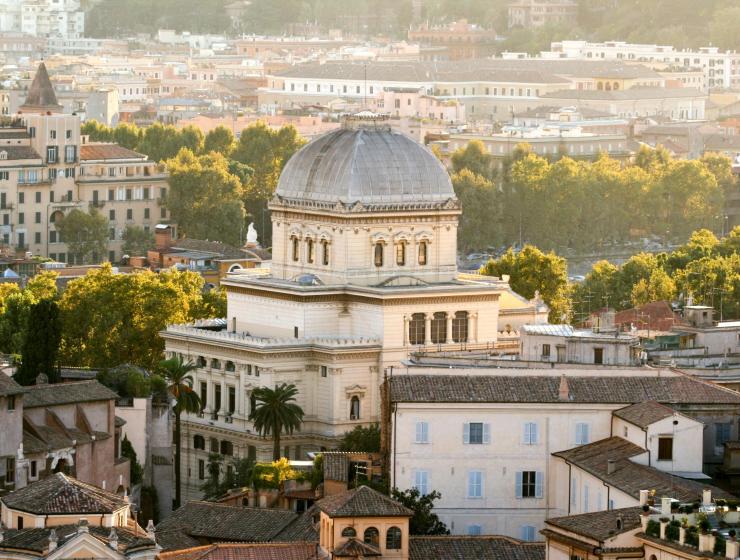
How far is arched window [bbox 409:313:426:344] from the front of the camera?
370 ft

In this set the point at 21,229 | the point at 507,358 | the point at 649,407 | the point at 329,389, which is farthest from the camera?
the point at 21,229

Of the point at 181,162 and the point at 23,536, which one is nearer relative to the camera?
the point at 23,536

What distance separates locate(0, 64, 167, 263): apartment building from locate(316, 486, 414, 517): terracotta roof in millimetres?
82753

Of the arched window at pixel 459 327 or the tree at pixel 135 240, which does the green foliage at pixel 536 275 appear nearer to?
the arched window at pixel 459 327

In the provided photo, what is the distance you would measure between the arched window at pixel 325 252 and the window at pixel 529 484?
2430cm

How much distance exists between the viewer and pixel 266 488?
95.9 metres

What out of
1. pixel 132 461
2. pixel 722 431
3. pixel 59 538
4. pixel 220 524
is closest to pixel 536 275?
pixel 132 461

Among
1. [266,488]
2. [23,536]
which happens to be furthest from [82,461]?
[23,536]

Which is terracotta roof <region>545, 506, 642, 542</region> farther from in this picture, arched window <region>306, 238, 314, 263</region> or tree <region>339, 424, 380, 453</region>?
arched window <region>306, 238, 314, 263</region>

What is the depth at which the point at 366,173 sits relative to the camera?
4508 inches

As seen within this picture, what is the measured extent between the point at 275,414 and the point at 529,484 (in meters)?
16.8

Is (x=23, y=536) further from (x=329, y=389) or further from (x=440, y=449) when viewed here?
(x=329, y=389)

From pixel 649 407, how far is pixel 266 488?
10.9 m

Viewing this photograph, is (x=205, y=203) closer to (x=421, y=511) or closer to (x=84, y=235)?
(x=84, y=235)
